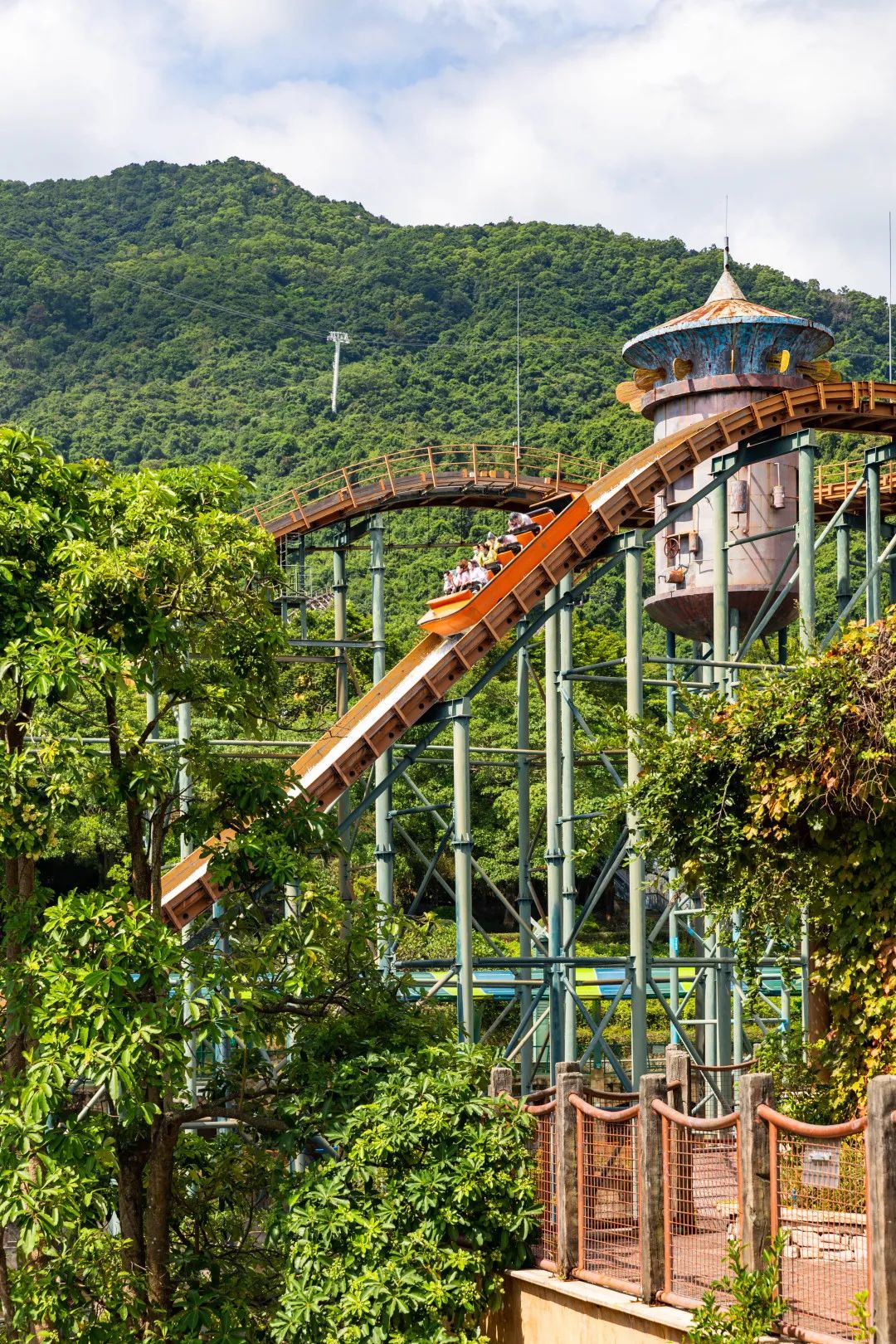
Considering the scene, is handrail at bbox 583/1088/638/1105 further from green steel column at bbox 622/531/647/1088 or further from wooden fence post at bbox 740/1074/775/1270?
green steel column at bbox 622/531/647/1088

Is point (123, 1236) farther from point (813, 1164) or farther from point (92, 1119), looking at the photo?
point (813, 1164)

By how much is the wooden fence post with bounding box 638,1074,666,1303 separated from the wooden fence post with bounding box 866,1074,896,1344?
1.76m

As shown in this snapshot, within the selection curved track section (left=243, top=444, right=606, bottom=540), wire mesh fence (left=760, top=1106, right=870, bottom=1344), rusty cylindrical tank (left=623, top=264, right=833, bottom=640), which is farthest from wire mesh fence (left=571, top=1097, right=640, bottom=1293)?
curved track section (left=243, top=444, right=606, bottom=540)

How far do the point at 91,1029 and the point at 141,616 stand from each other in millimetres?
2539

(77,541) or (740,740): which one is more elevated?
(77,541)

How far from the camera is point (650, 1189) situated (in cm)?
864

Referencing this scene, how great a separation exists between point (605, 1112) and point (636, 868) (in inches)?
334

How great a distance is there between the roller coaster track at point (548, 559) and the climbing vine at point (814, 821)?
7385 millimetres

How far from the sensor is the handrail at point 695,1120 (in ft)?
26.2

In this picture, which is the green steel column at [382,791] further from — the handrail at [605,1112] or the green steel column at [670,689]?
the handrail at [605,1112]

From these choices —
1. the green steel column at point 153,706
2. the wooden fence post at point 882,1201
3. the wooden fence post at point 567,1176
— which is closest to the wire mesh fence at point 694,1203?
the wooden fence post at point 567,1176

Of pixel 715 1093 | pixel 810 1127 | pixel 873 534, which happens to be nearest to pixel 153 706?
pixel 715 1093

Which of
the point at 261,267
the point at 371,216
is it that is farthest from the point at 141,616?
the point at 371,216

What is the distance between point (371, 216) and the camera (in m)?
103
